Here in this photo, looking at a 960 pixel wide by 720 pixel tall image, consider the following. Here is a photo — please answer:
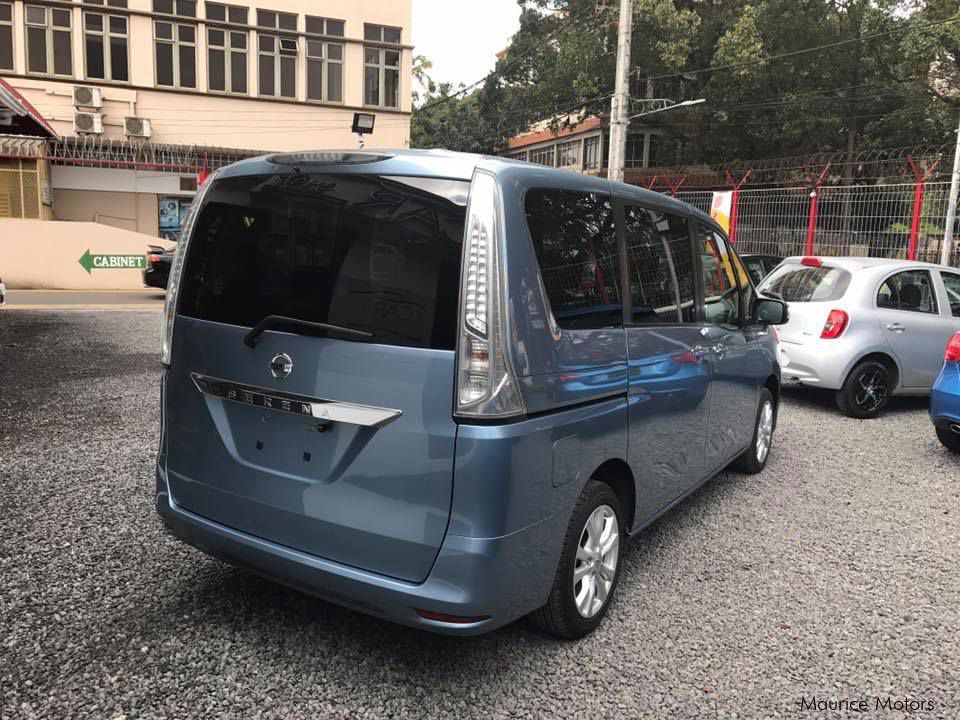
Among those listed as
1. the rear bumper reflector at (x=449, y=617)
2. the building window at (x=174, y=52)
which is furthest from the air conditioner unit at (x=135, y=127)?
the rear bumper reflector at (x=449, y=617)

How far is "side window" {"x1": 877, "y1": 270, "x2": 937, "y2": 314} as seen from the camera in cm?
760

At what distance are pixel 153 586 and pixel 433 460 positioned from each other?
1.79 m

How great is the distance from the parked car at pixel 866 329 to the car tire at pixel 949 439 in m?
1.26

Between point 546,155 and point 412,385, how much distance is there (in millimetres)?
48353

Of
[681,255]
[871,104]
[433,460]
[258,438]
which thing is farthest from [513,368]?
[871,104]

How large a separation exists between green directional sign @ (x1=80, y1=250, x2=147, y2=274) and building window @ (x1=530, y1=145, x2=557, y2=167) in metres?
30.0

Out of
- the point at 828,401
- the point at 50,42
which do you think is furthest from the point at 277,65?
the point at 828,401

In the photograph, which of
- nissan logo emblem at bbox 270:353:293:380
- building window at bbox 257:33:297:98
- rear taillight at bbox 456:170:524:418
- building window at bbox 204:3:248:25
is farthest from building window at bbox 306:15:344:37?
rear taillight at bbox 456:170:524:418

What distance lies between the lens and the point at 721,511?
4.84 m

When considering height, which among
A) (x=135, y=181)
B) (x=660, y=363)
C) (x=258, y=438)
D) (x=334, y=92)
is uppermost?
(x=334, y=92)

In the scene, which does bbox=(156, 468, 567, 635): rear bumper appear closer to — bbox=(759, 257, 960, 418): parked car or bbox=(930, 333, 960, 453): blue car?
bbox=(930, 333, 960, 453): blue car

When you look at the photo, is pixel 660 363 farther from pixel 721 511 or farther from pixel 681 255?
pixel 721 511

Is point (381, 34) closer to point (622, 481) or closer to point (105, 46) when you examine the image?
point (105, 46)

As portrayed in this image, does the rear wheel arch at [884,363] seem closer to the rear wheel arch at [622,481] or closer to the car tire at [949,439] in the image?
the car tire at [949,439]
